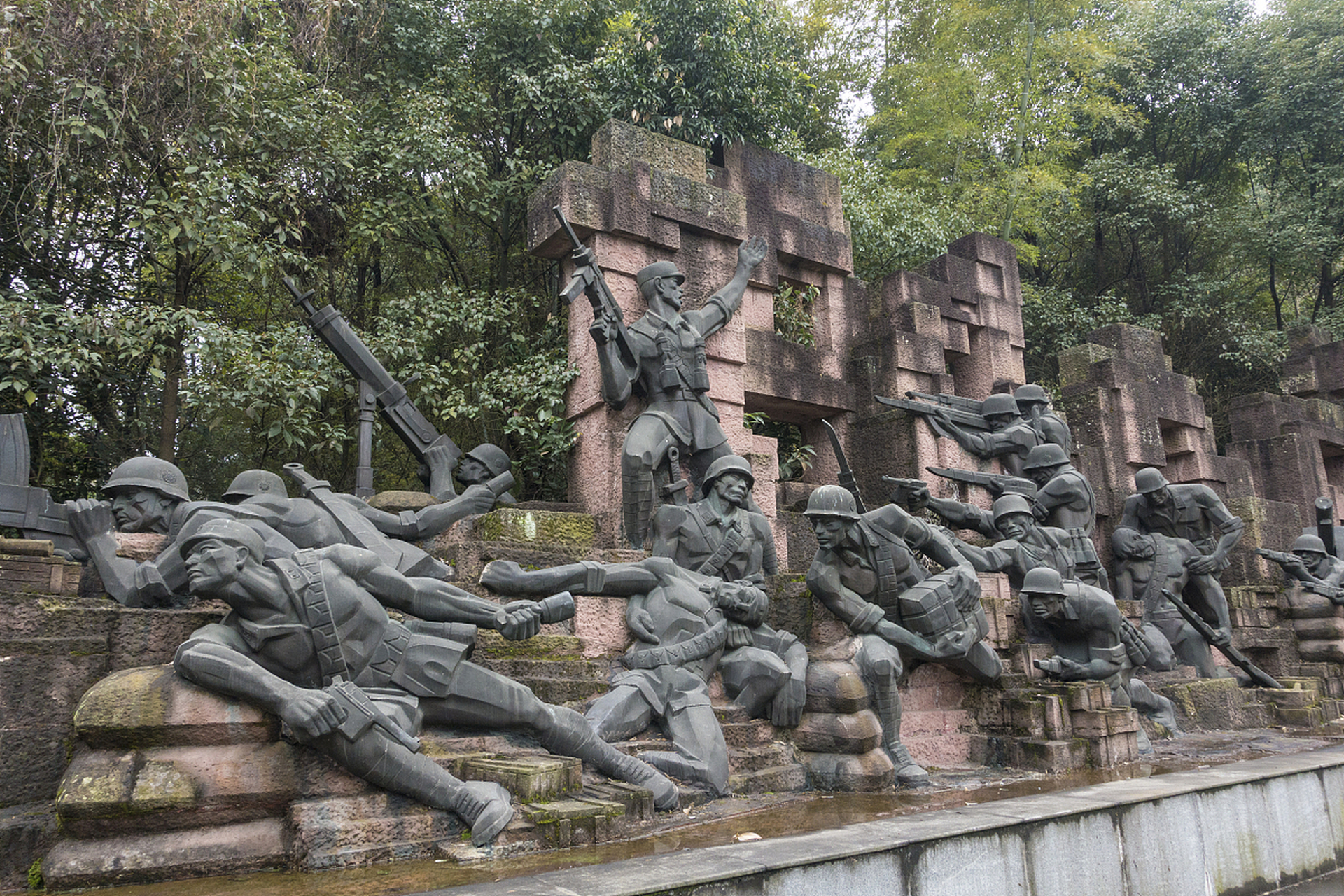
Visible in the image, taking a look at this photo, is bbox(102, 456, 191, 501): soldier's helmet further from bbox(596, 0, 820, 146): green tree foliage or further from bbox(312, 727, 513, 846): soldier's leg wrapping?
bbox(596, 0, 820, 146): green tree foliage

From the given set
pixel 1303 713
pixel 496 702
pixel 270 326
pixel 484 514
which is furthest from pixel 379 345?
pixel 1303 713

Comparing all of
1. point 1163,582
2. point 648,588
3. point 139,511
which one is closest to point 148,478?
point 139,511

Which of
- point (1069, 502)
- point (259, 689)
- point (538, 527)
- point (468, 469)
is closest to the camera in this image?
point (259, 689)

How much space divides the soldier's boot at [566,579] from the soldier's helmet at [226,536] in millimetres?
1233

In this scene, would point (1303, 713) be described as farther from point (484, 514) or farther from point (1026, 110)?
point (1026, 110)

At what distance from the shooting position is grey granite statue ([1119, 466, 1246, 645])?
11.0 m

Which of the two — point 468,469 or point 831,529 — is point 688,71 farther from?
point 831,529

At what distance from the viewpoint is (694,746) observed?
5.08 metres

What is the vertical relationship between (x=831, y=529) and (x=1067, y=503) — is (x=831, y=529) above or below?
below

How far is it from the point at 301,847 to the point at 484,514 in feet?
10.3

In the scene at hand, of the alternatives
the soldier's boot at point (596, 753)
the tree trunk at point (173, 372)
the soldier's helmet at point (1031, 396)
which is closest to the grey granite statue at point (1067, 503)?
the soldier's helmet at point (1031, 396)

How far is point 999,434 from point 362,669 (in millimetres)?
7850

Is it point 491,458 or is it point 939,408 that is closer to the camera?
point 491,458

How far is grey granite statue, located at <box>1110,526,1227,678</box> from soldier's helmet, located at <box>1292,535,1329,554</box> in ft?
6.35
